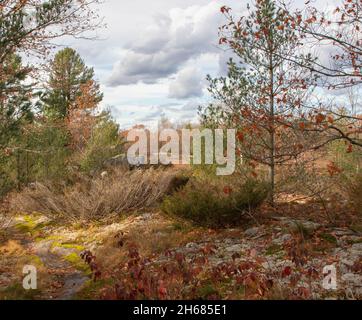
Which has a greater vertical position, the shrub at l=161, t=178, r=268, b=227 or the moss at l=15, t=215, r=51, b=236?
the shrub at l=161, t=178, r=268, b=227

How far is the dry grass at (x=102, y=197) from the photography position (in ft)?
35.7

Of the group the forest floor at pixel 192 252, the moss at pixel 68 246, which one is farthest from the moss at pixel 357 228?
the moss at pixel 68 246

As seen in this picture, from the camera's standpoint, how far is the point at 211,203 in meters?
8.21

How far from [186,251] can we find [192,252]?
11cm

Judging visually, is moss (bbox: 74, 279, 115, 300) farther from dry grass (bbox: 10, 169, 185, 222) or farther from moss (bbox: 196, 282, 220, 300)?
dry grass (bbox: 10, 169, 185, 222)

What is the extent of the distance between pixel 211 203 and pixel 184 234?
90 cm

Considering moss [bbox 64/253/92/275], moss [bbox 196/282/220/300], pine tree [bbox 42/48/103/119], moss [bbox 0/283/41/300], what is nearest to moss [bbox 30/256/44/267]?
moss [bbox 64/253/92/275]

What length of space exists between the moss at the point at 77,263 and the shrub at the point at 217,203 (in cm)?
213

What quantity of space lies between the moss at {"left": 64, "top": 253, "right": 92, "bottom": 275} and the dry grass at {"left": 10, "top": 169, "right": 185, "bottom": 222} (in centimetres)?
226

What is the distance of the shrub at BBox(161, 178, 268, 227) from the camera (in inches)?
324

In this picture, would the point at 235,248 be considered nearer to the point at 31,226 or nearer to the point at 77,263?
the point at 77,263

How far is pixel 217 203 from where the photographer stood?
26.9 ft

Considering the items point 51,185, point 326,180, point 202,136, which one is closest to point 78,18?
point 202,136
